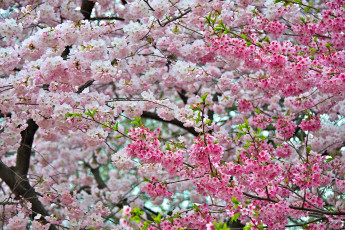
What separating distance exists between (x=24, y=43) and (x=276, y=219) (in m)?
2.81

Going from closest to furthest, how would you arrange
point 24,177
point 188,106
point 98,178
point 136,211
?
point 136,211 → point 188,106 → point 24,177 → point 98,178

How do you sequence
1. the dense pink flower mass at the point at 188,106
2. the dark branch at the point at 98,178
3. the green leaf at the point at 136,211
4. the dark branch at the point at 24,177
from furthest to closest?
the dark branch at the point at 98,178, the dark branch at the point at 24,177, the dense pink flower mass at the point at 188,106, the green leaf at the point at 136,211

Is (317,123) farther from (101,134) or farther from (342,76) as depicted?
(101,134)

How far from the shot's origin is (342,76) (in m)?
4.03

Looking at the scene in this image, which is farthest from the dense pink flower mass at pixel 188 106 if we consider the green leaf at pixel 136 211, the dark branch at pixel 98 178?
the dark branch at pixel 98 178

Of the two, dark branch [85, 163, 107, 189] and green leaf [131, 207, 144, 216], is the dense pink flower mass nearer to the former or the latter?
green leaf [131, 207, 144, 216]

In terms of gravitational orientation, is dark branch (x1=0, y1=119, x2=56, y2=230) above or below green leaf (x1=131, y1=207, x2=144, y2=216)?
above

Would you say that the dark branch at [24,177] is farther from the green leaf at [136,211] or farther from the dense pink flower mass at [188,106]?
the green leaf at [136,211]

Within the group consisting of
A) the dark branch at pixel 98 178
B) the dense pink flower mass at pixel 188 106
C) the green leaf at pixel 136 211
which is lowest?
the green leaf at pixel 136 211

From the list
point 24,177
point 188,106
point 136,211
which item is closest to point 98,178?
point 24,177

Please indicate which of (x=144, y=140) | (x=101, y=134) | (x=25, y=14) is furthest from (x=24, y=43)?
(x=144, y=140)

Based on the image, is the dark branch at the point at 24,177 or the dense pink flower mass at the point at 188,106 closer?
the dense pink flower mass at the point at 188,106

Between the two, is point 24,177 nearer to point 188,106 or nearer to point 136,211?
point 188,106

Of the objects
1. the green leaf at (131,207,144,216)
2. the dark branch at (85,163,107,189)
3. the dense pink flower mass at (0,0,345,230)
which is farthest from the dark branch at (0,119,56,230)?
the green leaf at (131,207,144,216)
